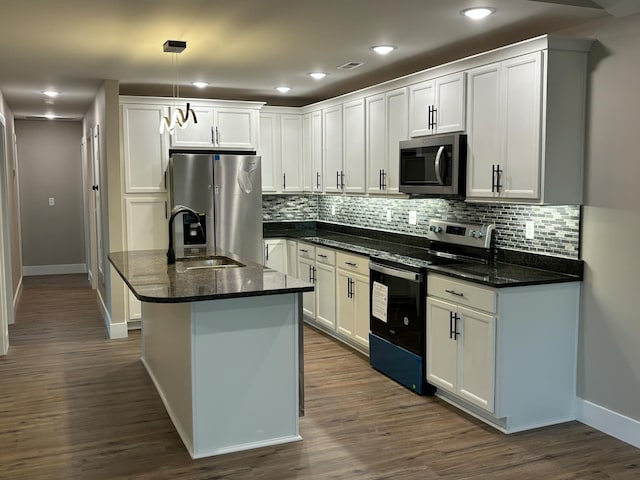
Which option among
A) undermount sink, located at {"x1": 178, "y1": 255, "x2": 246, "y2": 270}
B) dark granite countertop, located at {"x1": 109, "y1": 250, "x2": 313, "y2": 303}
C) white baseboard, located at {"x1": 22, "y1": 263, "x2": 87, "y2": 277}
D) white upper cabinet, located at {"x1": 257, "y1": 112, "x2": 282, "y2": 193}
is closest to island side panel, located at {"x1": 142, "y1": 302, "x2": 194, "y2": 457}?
dark granite countertop, located at {"x1": 109, "y1": 250, "x2": 313, "y2": 303}

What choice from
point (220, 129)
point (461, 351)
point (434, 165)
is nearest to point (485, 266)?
point (461, 351)

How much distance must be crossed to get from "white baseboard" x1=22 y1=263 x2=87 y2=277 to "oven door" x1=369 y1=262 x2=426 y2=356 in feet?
22.4

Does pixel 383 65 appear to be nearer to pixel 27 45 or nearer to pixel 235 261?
pixel 235 261

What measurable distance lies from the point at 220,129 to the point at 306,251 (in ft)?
5.12

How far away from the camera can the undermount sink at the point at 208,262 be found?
172 inches

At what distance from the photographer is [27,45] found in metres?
4.28

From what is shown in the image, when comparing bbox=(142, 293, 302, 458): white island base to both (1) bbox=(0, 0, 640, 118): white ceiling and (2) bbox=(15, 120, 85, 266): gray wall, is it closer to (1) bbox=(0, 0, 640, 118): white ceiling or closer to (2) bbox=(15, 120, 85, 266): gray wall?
(1) bbox=(0, 0, 640, 118): white ceiling

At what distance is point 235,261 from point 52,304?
4231 millimetres

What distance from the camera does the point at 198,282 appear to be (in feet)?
11.1

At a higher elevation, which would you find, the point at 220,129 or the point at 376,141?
the point at 220,129


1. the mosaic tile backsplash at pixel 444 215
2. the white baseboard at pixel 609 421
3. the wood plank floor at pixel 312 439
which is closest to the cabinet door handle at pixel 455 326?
the wood plank floor at pixel 312 439

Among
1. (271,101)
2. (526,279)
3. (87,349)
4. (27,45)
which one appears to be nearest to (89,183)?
(271,101)

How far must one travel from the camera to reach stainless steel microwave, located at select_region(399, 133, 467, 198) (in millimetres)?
4203

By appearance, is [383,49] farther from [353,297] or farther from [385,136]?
[353,297]
